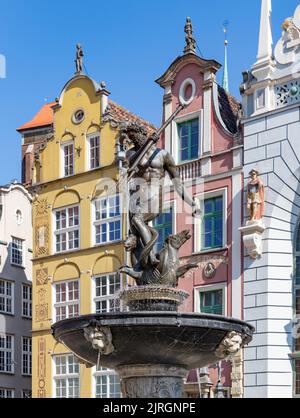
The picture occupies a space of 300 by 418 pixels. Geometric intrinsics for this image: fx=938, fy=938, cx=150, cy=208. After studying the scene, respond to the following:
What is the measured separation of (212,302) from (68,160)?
9.14 metres

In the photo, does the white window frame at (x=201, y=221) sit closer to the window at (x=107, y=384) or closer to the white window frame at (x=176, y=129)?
the white window frame at (x=176, y=129)

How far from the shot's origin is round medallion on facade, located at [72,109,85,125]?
35.9 meters

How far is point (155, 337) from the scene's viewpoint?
12.6 meters

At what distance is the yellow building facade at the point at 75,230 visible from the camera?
111 ft

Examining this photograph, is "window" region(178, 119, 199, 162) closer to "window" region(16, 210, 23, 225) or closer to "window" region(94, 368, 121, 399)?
"window" region(94, 368, 121, 399)

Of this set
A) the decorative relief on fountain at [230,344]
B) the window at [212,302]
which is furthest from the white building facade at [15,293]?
the decorative relief on fountain at [230,344]

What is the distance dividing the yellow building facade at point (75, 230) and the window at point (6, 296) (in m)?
5.92

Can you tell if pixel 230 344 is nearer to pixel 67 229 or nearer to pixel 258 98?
pixel 258 98

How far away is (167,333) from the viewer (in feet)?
41.0

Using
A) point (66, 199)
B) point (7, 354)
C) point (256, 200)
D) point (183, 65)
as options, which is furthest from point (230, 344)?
point (7, 354)

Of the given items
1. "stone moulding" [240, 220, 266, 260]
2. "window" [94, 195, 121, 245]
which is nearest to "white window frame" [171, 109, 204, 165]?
"window" [94, 195, 121, 245]

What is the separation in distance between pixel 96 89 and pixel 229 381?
41.9 feet

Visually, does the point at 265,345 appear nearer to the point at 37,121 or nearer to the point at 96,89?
the point at 96,89

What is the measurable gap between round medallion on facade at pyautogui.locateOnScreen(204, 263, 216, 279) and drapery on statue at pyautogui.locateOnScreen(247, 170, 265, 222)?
90.5 inches
